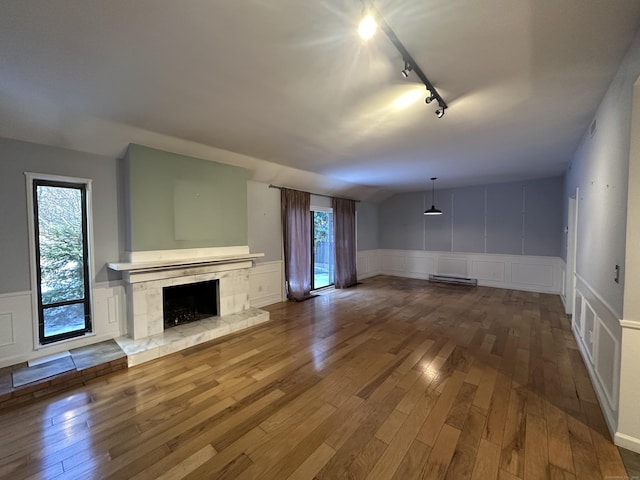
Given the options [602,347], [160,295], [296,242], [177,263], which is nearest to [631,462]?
[602,347]

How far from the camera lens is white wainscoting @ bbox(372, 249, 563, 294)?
20.6 feet

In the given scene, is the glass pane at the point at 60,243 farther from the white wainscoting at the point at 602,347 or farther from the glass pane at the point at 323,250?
the white wainscoting at the point at 602,347

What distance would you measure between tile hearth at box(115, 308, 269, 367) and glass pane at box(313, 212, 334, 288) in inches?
112

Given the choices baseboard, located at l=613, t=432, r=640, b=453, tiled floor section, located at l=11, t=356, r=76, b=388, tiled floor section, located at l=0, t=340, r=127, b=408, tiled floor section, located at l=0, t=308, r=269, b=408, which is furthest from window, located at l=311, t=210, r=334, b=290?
baseboard, located at l=613, t=432, r=640, b=453

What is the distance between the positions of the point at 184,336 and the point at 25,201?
7.62 feet

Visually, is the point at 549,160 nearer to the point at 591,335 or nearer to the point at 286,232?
the point at 591,335

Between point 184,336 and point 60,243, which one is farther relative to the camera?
point 184,336

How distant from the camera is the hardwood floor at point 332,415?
66.8 inches

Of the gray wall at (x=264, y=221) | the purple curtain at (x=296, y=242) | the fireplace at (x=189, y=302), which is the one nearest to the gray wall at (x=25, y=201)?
the fireplace at (x=189, y=302)

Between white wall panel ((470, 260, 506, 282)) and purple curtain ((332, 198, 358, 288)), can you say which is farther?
purple curtain ((332, 198, 358, 288))

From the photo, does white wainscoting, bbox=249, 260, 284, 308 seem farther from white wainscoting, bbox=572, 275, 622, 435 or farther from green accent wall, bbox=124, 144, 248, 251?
white wainscoting, bbox=572, 275, 622, 435

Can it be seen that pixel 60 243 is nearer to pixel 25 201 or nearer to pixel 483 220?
pixel 25 201

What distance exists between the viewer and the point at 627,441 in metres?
1.79

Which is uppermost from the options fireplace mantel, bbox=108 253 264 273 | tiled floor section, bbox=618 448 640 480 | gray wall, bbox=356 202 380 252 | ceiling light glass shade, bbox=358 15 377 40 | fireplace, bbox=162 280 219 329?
ceiling light glass shade, bbox=358 15 377 40
